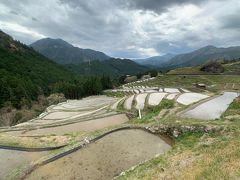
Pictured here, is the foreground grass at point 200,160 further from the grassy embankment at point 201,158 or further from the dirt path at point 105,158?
the dirt path at point 105,158

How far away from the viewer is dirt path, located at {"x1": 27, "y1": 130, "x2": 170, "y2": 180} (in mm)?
17359

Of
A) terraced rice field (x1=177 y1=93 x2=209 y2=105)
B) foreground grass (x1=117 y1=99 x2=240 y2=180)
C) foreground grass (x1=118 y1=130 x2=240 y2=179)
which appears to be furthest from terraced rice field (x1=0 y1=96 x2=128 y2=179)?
foreground grass (x1=118 y1=130 x2=240 y2=179)

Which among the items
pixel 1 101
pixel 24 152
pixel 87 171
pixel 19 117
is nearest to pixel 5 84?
pixel 1 101

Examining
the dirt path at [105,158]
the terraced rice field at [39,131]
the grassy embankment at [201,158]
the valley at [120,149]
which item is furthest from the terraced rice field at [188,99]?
the grassy embankment at [201,158]

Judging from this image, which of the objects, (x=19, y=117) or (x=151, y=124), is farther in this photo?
(x=19, y=117)

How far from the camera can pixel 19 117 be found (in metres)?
68.1

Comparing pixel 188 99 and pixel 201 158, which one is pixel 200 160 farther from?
pixel 188 99

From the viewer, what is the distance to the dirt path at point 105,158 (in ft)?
57.0

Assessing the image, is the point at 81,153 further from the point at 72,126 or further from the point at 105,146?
the point at 72,126

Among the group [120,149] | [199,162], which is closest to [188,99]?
[120,149]

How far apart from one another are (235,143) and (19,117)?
6219cm

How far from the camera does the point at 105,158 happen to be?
19.3 meters

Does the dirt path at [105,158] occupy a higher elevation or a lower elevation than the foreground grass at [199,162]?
lower

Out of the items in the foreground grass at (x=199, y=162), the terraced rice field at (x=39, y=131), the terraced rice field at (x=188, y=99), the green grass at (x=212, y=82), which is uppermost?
the green grass at (x=212, y=82)
